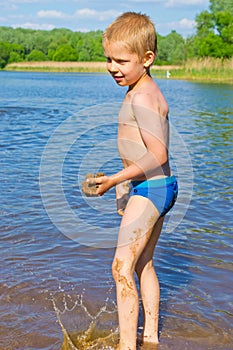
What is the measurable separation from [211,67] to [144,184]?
1863 inches

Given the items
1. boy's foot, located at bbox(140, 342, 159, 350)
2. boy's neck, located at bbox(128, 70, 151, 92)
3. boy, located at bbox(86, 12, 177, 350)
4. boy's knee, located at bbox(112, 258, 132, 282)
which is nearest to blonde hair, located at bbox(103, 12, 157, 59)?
boy, located at bbox(86, 12, 177, 350)

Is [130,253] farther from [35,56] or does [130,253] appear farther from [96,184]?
[35,56]

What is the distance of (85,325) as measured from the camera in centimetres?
413

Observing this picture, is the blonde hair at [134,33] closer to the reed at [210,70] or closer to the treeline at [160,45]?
the reed at [210,70]

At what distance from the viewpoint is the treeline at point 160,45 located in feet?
209

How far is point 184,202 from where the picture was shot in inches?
299

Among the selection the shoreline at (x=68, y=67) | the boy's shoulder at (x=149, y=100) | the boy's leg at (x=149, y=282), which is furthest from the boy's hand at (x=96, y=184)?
the shoreline at (x=68, y=67)

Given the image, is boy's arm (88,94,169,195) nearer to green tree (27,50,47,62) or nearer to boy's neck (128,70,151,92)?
boy's neck (128,70,151,92)

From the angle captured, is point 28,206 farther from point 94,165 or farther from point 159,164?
point 159,164

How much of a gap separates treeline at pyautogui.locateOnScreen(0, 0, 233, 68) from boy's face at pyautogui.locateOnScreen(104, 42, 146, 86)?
59.9m

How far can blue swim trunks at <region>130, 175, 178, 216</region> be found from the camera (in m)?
3.30

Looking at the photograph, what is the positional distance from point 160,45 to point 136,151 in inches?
4551

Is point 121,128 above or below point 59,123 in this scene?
above

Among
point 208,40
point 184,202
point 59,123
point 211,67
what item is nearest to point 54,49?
point 208,40
